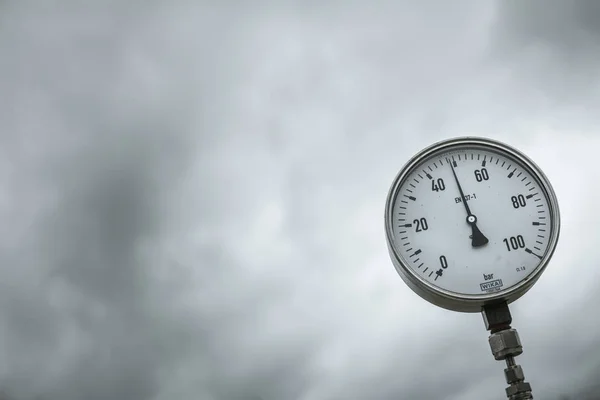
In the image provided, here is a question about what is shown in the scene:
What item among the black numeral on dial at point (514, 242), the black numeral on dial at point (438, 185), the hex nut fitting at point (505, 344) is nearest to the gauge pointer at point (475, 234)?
the black numeral on dial at point (514, 242)

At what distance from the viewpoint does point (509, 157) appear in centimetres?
449

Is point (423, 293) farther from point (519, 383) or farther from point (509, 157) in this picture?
point (509, 157)

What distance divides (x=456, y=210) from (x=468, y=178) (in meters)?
0.30

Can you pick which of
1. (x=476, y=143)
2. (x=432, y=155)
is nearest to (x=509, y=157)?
(x=476, y=143)

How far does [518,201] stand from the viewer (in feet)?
14.3

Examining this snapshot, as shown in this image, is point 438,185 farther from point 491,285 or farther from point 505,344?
point 505,344

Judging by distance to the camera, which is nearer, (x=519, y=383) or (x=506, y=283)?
(x=519, y=383)

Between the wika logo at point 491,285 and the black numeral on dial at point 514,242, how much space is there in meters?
0.27

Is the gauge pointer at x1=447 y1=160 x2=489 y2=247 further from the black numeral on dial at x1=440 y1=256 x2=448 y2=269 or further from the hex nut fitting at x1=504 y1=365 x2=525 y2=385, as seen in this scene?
the hex nut fitting at x1=504 y1=365 x2=525 y2=385

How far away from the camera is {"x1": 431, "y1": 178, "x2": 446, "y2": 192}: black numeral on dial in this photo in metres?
4.46

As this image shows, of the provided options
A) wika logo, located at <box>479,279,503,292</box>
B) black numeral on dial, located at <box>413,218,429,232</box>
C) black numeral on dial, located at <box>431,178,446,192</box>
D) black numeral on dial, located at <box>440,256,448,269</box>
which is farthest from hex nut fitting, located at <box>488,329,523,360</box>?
black numeral on dial, located at <box>431,178,446,192</box>

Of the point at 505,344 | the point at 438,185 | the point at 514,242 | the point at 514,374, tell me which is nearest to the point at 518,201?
the point at 514,242

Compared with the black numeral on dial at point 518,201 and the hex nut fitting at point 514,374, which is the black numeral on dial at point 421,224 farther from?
the hex nut fitting at point 514,374

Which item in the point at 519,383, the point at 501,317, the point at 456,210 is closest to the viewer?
the point at 519,383
